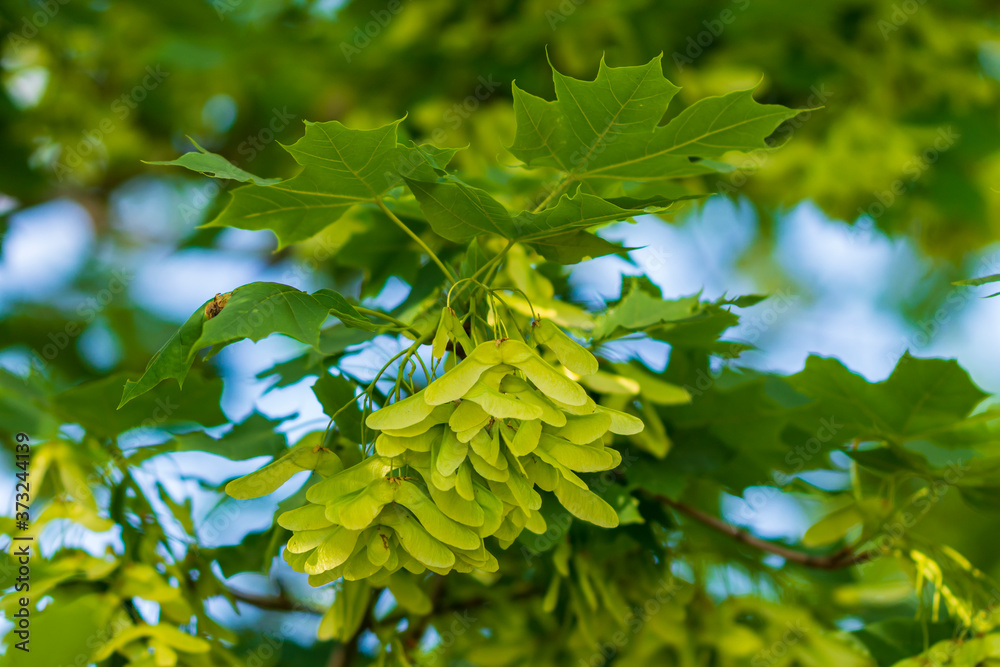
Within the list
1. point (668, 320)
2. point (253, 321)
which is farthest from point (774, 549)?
point (253, 321)

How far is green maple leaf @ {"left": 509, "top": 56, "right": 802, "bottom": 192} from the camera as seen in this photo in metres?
0.84

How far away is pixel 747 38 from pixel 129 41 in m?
2.39

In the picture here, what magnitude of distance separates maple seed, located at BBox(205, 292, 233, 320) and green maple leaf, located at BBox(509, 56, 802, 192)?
1.21 ft

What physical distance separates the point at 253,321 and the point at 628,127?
0.46 m

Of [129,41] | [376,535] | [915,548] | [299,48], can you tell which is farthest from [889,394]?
[129,41]

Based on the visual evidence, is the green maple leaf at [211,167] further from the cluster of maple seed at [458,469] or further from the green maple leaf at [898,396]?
the green maple leaf at [898,396]

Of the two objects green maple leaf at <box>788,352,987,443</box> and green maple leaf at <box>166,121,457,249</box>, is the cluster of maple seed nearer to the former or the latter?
green maple leaf at <box>166,121,457,249</box>

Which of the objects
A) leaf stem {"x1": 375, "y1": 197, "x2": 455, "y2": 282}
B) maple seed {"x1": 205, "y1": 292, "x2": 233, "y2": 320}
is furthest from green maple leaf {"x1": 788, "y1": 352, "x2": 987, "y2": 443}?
maple seed {"x1": 205, "y1": 292, "x2": 233, "y2": 320}

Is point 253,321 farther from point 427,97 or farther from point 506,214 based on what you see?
point 427,97

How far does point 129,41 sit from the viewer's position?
3090 millimetres

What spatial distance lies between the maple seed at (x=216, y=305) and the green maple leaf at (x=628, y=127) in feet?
1.21

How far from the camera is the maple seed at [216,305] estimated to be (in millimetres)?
Result: 771

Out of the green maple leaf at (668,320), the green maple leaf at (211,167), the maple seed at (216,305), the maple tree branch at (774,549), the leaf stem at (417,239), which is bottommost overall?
the maple tree branch at (774,549)

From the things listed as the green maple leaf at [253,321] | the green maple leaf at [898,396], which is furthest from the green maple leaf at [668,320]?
the green maple leaf at [253,321]
